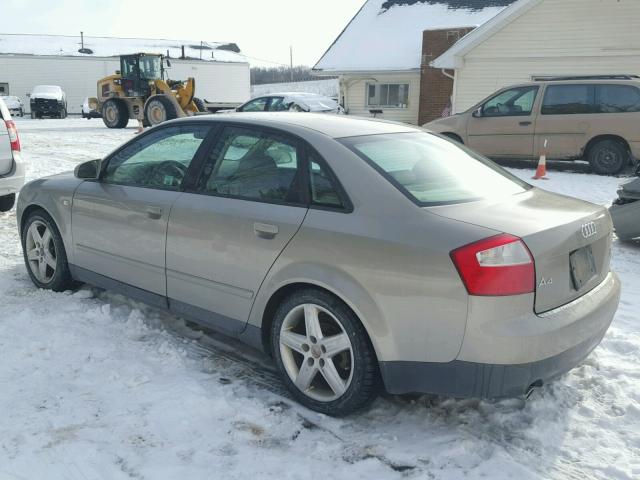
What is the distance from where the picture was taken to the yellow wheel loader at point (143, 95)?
22406 mm

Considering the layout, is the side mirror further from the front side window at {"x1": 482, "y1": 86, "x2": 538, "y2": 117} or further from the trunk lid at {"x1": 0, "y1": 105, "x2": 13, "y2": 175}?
the front side window at {"x1": 482, "y1": 86, "x2": 538, "y2": 117}

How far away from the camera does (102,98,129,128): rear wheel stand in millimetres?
25047

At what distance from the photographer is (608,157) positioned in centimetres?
1152

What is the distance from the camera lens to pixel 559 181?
10867mm

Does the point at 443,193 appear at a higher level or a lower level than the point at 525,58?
lower

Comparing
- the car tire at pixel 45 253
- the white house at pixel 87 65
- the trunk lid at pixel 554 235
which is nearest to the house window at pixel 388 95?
the car tire at pixel 45 253

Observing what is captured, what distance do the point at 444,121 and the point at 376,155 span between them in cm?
1007

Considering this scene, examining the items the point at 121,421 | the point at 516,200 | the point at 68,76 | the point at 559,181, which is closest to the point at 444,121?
the point at 559,181

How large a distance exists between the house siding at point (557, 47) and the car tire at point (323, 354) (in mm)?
16315

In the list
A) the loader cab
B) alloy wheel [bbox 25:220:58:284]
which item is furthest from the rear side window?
the loader cab

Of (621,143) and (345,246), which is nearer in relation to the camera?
(345,246)

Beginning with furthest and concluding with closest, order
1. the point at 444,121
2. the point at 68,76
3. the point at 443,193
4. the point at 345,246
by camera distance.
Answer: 1. the point at 68,76
2. the point at 444,121
3. the point at 443,193
4. the point at 345,246

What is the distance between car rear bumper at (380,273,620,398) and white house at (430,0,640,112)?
52.3 ft

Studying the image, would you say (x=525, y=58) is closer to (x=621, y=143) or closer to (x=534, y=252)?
(x=621, y=143)
